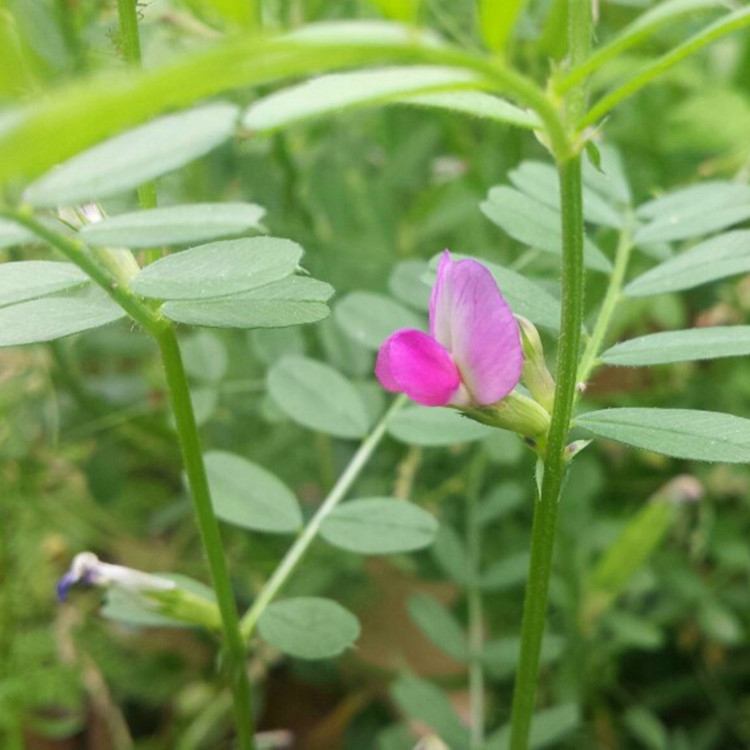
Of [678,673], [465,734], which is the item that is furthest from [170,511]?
[678,673]

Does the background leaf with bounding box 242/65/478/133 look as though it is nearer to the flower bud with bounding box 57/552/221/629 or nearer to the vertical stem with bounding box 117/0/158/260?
the vertical stem with bounding box 117/0/158/260

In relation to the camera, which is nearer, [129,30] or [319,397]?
[129,30]

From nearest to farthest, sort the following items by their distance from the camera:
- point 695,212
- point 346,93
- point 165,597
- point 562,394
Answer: point 346,93 < point 562,394 < point 165,597 < point 695,212

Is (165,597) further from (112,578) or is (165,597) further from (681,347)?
(681,347)

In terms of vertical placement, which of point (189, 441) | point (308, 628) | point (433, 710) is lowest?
point (433, 710)

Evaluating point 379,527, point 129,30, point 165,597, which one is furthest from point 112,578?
point 129,30

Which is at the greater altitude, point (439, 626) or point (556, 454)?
point (556, 454)

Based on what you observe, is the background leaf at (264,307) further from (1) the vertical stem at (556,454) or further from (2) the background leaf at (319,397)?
(2) the background leaf at (319,397)
